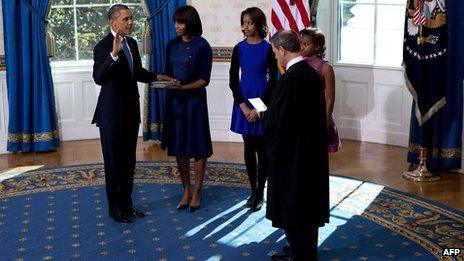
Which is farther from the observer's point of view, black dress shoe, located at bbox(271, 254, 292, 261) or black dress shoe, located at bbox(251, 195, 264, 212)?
black dress shoe, located at bbox(251, 195, 264, 212)

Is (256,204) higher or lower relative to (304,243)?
lower

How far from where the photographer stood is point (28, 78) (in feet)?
22.8

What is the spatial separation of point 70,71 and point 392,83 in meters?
3.32

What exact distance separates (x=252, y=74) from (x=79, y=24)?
3.27 metres

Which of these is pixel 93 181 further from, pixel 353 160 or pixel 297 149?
pixel 297 149

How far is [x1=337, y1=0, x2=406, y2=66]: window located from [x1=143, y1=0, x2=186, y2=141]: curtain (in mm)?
1726

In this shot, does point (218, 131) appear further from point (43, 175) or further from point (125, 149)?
point (125, 149)

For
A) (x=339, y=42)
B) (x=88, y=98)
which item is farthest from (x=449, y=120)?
(x=88, y=98)

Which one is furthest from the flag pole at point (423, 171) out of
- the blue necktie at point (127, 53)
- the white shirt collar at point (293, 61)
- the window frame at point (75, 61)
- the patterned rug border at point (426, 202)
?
the window frame at point (75, 61)

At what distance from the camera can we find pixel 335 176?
607 centimetres

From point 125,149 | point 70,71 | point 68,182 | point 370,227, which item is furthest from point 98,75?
point 70,71

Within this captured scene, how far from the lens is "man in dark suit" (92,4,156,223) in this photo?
182 inches

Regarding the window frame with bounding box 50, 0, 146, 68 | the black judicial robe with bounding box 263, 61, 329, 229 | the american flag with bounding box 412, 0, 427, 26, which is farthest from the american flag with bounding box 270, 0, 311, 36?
the black judicial robe with bounding box 263, 61, 329, 229

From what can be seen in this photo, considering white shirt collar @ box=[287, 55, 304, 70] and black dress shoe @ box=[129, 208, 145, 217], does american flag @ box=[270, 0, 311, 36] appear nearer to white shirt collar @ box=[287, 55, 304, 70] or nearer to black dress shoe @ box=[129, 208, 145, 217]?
black dress shoe @ box=[129, 208, 145, 217]
